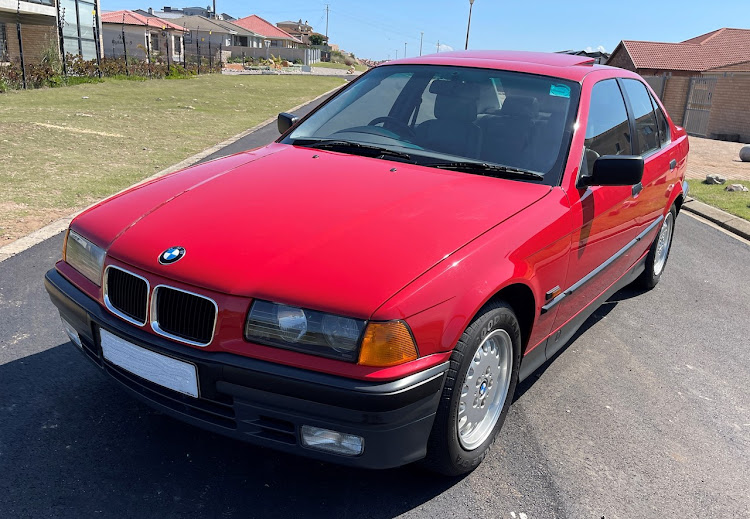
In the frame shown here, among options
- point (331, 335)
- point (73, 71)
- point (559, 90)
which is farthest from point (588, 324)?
point (73, 71)

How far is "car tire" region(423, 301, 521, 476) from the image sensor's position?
238 centimetres

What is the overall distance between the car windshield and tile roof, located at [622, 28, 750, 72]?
30.8 m

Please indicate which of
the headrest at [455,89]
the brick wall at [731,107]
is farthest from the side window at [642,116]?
the brick wall at [731,107]

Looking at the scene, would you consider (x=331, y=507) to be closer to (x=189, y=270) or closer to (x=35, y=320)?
(x=189, y=270)

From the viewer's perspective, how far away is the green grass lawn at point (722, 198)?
28.7 feet

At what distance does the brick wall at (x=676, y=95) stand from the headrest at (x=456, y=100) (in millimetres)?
24562

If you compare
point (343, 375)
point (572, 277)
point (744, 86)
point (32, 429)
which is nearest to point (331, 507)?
point (343, 375)

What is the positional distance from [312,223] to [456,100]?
1525 millimetres

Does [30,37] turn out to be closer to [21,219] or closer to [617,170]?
[21,219]

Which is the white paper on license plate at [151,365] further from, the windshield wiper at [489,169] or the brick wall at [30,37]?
the brick wall at [30,37]

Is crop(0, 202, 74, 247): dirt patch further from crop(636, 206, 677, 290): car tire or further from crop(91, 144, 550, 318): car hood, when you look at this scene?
crop(636, 206, 677, 290): car tire

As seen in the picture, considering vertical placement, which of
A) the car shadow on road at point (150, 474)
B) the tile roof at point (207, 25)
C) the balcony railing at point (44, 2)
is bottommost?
the car shadow on road at point (150, 474)

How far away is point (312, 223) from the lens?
8.31 ft

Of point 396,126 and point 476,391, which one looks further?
point 396,126
